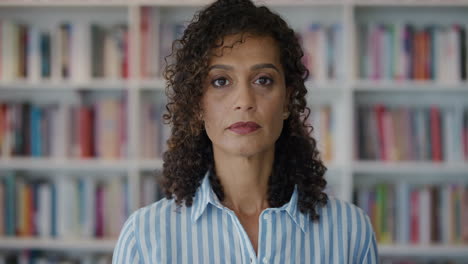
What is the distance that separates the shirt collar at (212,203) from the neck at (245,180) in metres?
0.04

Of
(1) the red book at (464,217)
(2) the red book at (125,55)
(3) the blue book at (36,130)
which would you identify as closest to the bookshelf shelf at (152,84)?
(2) the red book at (125,55)

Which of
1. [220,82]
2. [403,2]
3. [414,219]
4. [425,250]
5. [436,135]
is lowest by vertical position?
[425,250]

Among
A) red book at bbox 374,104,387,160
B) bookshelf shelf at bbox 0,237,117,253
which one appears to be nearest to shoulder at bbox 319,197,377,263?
red book at bbox 374,104,387,160

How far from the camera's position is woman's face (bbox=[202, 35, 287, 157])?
0.96 m

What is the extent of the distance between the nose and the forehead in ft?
0.19

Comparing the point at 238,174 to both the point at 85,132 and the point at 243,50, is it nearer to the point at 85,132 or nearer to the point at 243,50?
the point at 243,50

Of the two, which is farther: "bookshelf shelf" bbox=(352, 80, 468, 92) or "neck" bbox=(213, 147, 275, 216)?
"bookshelf shelf" bbox=(352, 80, 468, 92)

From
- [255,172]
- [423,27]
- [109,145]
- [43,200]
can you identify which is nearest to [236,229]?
[255,172]

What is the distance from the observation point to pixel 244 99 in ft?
3.12

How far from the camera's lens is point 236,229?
99 centimetres

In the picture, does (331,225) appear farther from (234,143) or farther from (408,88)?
(408,88)

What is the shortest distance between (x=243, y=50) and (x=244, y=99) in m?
0.10

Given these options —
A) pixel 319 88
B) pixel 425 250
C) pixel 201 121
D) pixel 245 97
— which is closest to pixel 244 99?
pixel 245 97

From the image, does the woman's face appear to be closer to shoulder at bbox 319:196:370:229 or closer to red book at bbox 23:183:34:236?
shoulder at bbox 319:196:370:229
